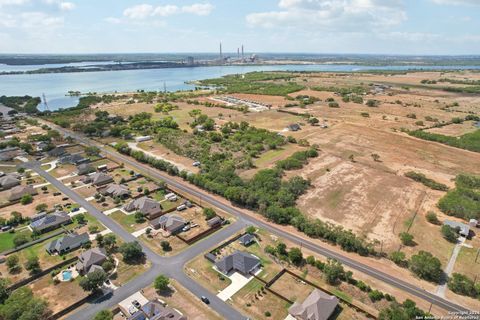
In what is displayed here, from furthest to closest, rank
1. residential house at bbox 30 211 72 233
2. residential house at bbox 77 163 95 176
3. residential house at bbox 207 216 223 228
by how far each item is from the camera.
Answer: residential house at bbox 77 163 95 176
residential house at bbox 207 216 223 228
residential house at bbox 30 211 72 233

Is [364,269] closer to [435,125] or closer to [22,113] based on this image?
[435,125]

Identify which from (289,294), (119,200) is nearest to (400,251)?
(289,294)

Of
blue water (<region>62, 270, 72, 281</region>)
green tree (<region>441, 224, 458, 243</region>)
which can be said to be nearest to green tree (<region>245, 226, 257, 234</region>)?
blue water (<region>62, 270, 72, 281</region>)

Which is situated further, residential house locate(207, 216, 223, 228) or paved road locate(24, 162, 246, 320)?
residential house locate(207, 216, 223, 228)

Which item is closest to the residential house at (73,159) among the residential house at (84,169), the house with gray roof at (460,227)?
the residential house at (84,169)

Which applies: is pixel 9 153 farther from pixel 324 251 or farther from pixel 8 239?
pixel 324 251

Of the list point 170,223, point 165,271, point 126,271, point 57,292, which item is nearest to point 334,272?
point 165,271

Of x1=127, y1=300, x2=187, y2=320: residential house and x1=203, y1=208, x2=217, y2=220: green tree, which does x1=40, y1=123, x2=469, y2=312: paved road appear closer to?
x1=203, y1=208, x2=217, y2=220: green tree
